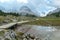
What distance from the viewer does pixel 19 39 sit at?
1852 centimetres

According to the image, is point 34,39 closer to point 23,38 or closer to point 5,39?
point 23,38

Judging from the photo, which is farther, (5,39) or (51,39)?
(51,39)

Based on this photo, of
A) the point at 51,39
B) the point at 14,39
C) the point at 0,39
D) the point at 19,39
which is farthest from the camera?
the point at 51,39

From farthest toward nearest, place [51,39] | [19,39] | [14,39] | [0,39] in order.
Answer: [51,39]
[19,39]
[14,39]
[0,39]

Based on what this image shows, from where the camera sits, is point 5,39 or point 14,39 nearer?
point 5,39

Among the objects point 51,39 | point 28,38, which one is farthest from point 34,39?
point 51,39

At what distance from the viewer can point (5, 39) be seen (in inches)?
618

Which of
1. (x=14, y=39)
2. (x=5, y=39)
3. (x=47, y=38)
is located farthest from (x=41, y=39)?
(x=5, y=39)

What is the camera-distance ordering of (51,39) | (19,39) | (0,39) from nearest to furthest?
(0,39) → (19,39) → (51,39)

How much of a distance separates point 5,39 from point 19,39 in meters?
3.01

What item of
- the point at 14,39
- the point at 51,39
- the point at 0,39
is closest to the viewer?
the point at 0,39

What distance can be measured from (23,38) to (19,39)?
20.4 inches

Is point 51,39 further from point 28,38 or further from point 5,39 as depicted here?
point 5,39

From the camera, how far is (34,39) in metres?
19.4
